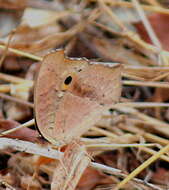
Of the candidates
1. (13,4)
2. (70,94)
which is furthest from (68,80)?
(13,4)

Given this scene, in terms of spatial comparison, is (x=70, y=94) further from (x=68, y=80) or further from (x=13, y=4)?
(x=13, y=4)

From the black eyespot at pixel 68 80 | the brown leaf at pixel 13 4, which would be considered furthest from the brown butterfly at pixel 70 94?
the brown leaf at pixel 13 4

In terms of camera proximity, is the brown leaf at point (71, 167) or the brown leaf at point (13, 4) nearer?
the brown leaf at point (71, 167)

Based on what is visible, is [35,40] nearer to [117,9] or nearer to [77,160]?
[117,9]

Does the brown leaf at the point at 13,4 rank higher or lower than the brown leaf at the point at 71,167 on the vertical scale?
higher

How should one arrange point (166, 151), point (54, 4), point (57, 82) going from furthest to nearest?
point (54, 4)
point (166, 151)
point (57, 82)

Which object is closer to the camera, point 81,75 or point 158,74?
point 81,75

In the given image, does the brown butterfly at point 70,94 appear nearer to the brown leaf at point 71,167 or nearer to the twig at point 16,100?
the brown leaf at point 71,167

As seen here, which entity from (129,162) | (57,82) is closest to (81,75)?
(57,82)
